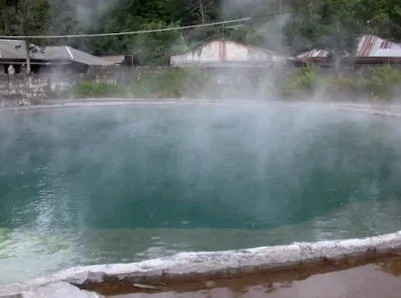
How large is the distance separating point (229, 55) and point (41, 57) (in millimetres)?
6373

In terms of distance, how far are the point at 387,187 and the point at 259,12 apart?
14.6 metres

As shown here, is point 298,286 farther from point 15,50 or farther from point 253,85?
point 15,50

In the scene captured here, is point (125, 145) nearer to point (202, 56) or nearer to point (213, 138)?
point (213, 138)

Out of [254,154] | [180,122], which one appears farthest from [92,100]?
[254,154]

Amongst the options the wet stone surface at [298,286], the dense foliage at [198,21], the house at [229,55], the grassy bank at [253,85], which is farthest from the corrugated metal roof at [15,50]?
the wet stone surface at [298,286]

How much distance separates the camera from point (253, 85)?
14.1 m

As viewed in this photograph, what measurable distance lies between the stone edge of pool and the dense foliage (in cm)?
1174

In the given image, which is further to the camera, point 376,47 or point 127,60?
point 127,60

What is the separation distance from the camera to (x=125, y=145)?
7668 mm

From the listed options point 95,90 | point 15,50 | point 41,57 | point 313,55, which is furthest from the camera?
point 313,55

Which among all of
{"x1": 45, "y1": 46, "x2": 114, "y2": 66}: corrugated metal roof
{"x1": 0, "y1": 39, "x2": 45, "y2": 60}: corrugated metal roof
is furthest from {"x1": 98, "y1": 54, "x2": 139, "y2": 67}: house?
{"x1": 0, "y1": 39, "x2": 45, "y2": 60}: corrugated metal roof

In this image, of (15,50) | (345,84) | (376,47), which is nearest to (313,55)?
(376,47)

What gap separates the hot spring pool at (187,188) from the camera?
3523 millimetres

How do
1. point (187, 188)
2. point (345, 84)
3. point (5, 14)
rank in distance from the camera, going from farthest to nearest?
1. point (5, 14)
2. point (345, 84)
3. point (187, 188)
